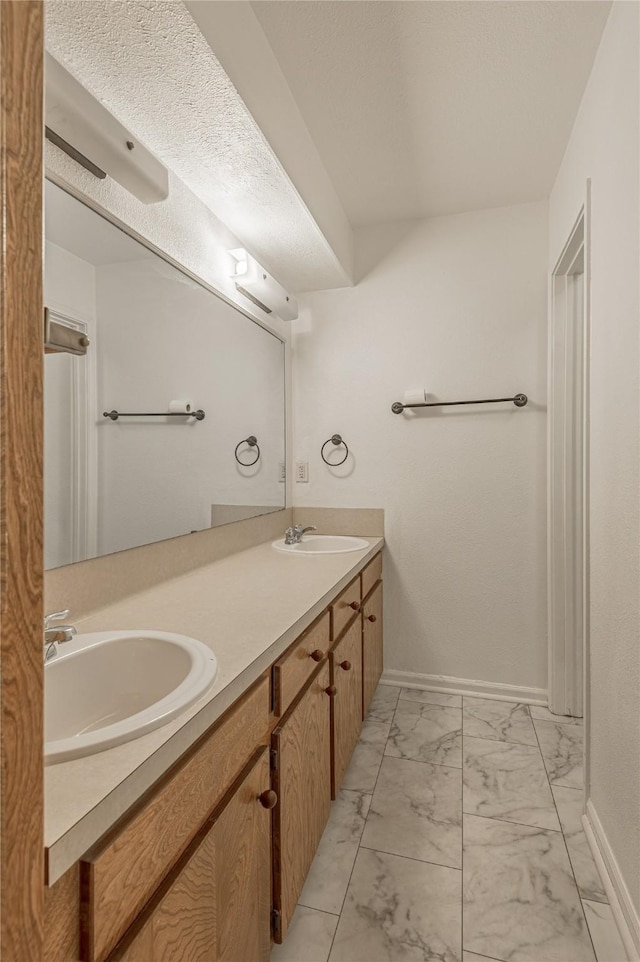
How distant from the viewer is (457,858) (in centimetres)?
142

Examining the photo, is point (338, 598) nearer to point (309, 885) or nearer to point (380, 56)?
point (309, 885)

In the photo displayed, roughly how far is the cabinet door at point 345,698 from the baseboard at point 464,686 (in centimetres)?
66

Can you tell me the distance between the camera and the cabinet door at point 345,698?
1.52 m

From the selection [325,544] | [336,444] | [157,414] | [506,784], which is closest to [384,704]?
[506,784]

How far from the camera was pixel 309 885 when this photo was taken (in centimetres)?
133

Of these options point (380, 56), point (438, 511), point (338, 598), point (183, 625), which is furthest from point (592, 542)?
point (380, 56)

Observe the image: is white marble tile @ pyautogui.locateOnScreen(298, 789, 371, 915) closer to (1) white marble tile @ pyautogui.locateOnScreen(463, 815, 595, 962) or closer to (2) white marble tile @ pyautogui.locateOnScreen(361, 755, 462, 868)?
(2) white marble tile @ pyautogui.locateOnScreen(361, 755, 462, 868)

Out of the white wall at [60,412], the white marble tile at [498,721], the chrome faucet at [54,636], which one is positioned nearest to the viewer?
the chrome faucet at [54,636]

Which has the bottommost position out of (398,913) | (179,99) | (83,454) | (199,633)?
(398,913)

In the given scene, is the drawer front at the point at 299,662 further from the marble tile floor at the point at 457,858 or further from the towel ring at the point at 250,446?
the towel ring at the point at 250,446

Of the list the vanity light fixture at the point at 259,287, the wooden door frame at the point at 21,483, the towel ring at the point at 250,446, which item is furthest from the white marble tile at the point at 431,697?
the wooden door frame at the point at 21,483

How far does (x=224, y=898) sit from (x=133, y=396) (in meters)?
1.21

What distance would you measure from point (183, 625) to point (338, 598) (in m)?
0.59

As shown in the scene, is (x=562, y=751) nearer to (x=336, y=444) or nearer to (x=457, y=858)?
(x=457, y=858)
